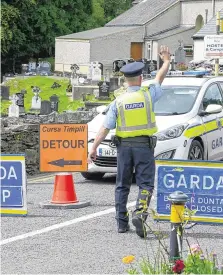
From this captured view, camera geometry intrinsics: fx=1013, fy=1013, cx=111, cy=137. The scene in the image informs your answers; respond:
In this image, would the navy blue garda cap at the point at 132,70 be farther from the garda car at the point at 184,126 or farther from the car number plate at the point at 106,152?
the car number plate at the point at 106,152

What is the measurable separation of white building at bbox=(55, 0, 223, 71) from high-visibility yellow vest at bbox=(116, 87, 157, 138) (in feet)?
208

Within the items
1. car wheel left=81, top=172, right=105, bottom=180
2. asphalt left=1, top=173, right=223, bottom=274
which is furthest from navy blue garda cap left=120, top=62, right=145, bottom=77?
car wheel left=81, top=172, right=105, bottom=180

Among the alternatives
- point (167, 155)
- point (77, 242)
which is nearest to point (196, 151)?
point (167, 155)

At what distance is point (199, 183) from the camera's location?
11.1 metres

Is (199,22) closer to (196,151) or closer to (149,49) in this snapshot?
(149,49)

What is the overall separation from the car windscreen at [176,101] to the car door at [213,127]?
0.23 meters

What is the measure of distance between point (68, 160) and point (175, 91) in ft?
11.1

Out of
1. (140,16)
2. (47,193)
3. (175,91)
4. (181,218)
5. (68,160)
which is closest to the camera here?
(181,218)

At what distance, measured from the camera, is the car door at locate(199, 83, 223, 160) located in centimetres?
1574

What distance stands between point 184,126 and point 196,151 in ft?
1.49

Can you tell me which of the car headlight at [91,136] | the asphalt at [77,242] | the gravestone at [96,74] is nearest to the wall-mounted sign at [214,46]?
the car headlight at [91,136]

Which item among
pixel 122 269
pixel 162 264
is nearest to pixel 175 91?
pixel 122 269

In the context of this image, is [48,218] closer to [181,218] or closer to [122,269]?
[122,269]

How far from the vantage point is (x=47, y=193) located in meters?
14.6
